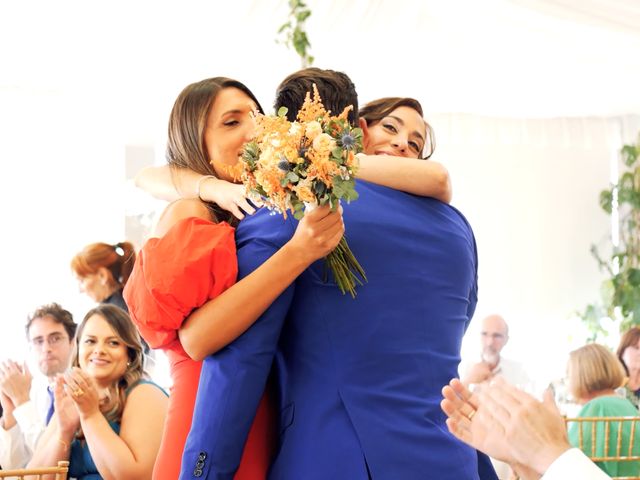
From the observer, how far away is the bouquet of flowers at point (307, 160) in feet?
5.88

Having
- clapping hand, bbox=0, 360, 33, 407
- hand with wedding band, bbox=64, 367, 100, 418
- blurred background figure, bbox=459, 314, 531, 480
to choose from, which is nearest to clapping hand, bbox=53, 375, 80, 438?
hand with wedding band, bbox=64, 367, 100, 418

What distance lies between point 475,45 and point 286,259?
21.1 feet

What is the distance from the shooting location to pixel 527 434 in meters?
1.26

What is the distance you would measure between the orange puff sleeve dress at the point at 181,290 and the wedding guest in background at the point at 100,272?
316cm

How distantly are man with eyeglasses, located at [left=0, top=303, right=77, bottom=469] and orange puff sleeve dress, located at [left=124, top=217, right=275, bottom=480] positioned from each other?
6.85 feet

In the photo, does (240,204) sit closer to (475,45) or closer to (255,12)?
(255,12)

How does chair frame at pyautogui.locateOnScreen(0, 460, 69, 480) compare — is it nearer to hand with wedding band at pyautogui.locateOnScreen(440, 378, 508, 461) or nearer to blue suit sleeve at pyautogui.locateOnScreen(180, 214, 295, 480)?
blue suit sleeve at pyautogui.locateOnScreen(180, 214, 295, 480)

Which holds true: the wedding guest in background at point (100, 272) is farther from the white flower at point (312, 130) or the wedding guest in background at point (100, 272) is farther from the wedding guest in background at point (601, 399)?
the white flower at point (312, 130)

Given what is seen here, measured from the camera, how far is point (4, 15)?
7023 mm

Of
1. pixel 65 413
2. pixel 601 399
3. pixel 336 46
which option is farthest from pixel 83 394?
pixel 336 46

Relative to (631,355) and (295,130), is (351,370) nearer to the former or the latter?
(295,130)

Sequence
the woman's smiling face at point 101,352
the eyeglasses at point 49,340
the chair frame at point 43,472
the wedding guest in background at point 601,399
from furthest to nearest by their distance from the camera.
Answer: the eyeglasses at point 49,340 < the wedding guest in background at point 601,399 < the woman's smiling face at point 101,352 < the chair frame at point 43,472

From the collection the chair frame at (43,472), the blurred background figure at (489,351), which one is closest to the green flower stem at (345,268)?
the chair frame at (43,472)

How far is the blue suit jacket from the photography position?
1.94 metres
